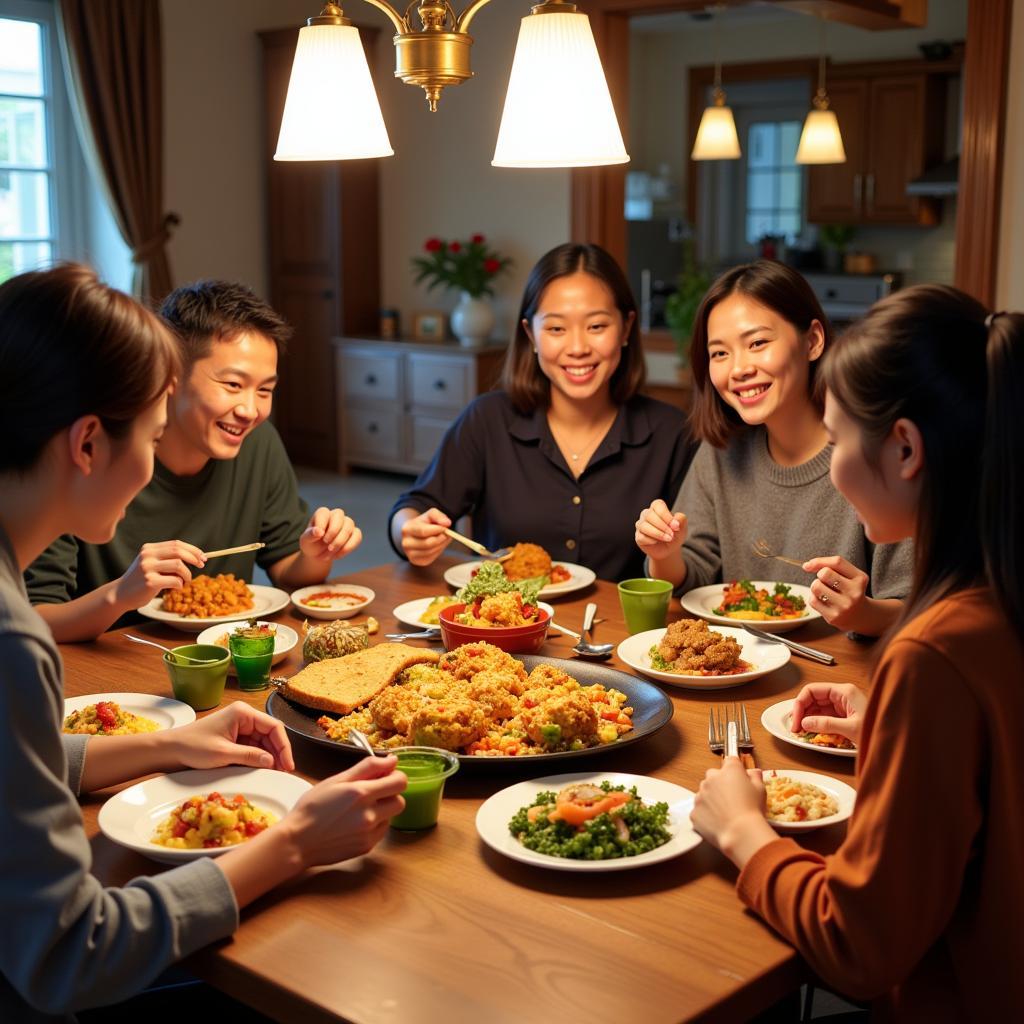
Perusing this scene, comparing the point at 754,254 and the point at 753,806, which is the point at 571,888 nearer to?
the point at 753,806

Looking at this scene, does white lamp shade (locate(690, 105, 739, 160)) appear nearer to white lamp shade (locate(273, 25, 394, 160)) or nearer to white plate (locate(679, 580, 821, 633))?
white plate (locate(679, 580, 821, 633))

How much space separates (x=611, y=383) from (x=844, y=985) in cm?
198

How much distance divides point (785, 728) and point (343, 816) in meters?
0.67

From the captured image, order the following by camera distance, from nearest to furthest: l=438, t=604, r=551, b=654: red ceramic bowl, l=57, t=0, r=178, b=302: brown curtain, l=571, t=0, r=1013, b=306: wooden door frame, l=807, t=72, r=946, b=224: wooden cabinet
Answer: l=438, t=604, r=551, b=654: red ceramic bowl
l=571, t=0, r=1013, b=306: wooden door frame
l=57, t=0, r=178, b=302: brown curtain
l=807, t=72, r=946, b=224: wooden cabinet

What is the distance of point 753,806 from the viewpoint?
1384 mm

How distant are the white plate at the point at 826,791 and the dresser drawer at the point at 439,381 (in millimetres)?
5555

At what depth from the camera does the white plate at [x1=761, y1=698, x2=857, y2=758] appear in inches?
64.8

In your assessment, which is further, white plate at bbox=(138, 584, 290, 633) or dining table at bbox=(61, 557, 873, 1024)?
white plate at bbox=(138, 584, 290, 633)

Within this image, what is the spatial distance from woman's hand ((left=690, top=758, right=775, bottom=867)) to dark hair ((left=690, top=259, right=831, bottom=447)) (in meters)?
1.20

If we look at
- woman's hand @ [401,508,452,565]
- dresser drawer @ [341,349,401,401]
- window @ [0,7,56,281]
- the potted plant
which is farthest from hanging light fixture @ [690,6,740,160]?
woman's hand @ [401,508,452,565]

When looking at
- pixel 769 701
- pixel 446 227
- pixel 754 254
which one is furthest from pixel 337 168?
pixel 769 701

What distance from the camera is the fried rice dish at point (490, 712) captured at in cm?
160

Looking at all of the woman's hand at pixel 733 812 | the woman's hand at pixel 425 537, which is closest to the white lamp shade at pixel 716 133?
the woman's hand at pixel 425 537

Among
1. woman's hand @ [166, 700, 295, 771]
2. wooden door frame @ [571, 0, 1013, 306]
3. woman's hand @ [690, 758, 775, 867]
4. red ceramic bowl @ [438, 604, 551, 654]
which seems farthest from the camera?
wooden door frame @ [571, 0, 1013, 306]
